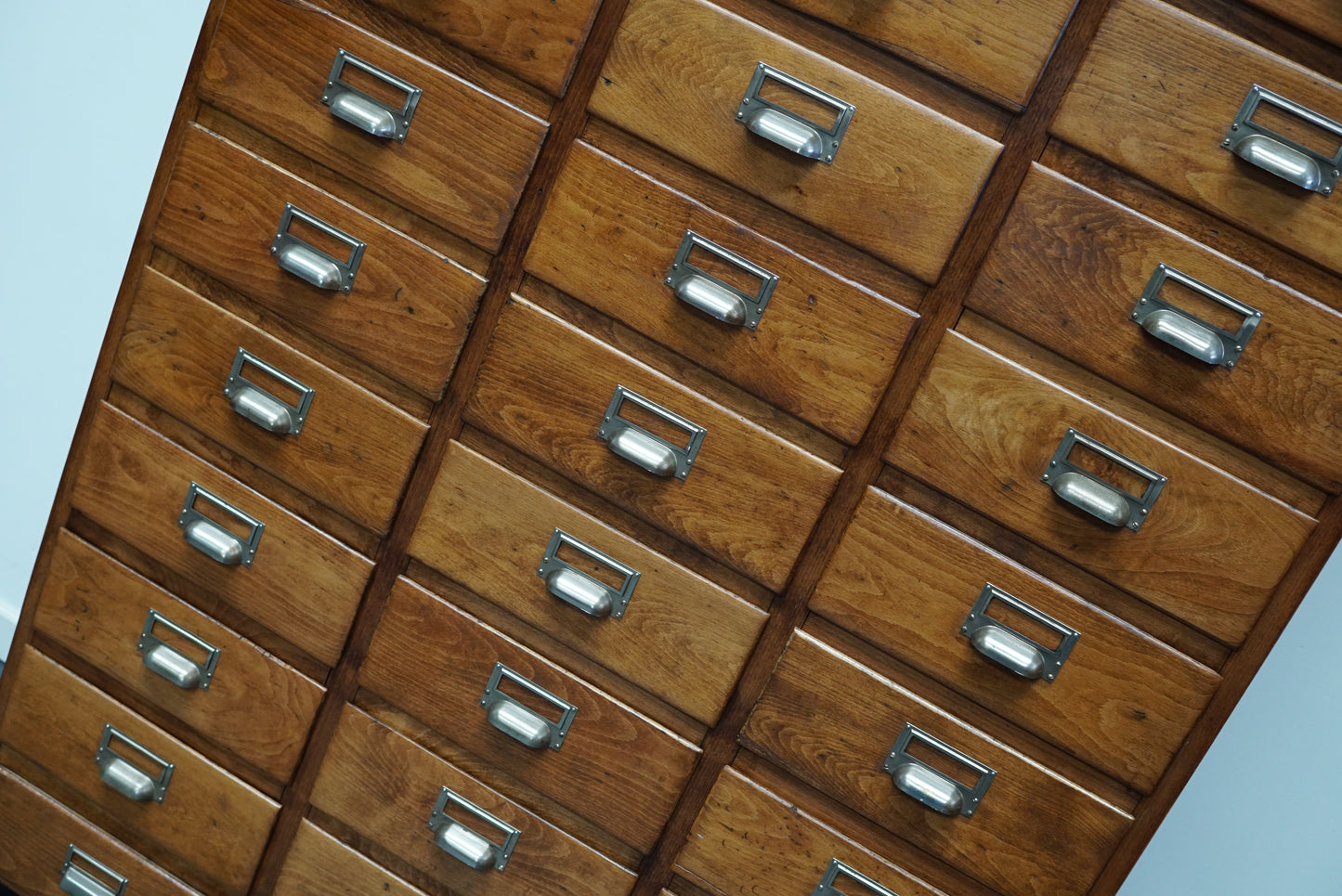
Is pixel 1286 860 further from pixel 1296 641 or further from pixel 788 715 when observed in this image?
pixel 788 715

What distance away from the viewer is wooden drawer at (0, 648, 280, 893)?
1.80 meters

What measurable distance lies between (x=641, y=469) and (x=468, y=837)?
1.94 feet

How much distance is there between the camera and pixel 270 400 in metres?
1.67

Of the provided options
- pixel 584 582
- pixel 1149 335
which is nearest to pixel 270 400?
pixel 584 582

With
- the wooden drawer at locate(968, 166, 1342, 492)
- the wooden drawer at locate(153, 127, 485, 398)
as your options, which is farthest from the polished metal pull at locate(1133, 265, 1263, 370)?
the wooden drawer at locate(153, 127, 485, 398)

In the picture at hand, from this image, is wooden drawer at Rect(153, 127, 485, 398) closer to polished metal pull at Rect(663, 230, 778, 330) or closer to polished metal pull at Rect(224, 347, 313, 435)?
polished metal pull at Rect(224, 347, 313, 435)

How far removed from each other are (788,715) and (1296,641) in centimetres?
91

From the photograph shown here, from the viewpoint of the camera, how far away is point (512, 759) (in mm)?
1660

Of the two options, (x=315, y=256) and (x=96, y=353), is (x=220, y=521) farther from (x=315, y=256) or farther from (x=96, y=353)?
(x=96, y=353)

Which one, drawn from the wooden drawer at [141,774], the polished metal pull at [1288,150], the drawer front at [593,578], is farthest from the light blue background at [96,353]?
the drawer front at [593,578]

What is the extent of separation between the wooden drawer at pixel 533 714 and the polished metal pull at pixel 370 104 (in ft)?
1.98

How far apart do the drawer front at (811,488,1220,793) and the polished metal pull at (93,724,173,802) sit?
1040 mm

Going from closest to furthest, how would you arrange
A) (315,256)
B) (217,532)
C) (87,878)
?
(315,256)
(217,532)
(87,878)

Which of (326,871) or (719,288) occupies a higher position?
(719,288)
